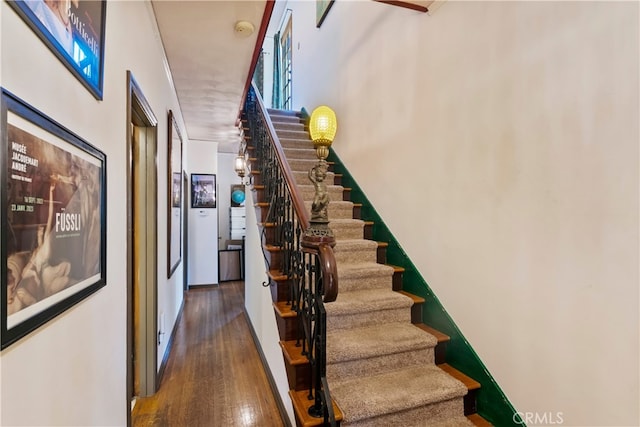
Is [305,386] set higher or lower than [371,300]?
lower

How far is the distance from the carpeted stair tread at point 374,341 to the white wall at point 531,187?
1.00 ft

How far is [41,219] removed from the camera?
809mm

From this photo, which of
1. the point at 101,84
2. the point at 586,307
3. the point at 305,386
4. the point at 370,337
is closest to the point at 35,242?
the point at 101,84

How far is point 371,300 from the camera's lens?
2.30 m

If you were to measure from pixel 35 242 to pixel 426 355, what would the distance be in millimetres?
Answer: 2141

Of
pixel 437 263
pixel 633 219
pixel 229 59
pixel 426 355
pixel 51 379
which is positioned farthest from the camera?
pixel 229 59

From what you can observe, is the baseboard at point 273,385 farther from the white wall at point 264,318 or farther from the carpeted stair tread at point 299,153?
the carpeted stair tread at point 299,153

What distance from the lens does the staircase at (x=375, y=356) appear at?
173cm

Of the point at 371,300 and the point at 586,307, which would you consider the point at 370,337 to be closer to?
the point at 371,300

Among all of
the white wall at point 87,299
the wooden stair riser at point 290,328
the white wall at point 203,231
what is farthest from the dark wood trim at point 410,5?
the white wall at point 203,231

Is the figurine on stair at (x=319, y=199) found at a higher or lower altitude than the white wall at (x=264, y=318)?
higher

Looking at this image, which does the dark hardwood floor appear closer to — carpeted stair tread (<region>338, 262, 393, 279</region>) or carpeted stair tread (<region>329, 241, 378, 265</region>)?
carpeted stair tread (<region>338, 262, 393, 279</region>)

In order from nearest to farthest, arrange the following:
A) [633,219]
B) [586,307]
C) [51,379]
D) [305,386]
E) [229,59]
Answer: [51,379] → [633,219] → [586,307] → [305,386] → [229,59]

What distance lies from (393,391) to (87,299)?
5.26 feet
